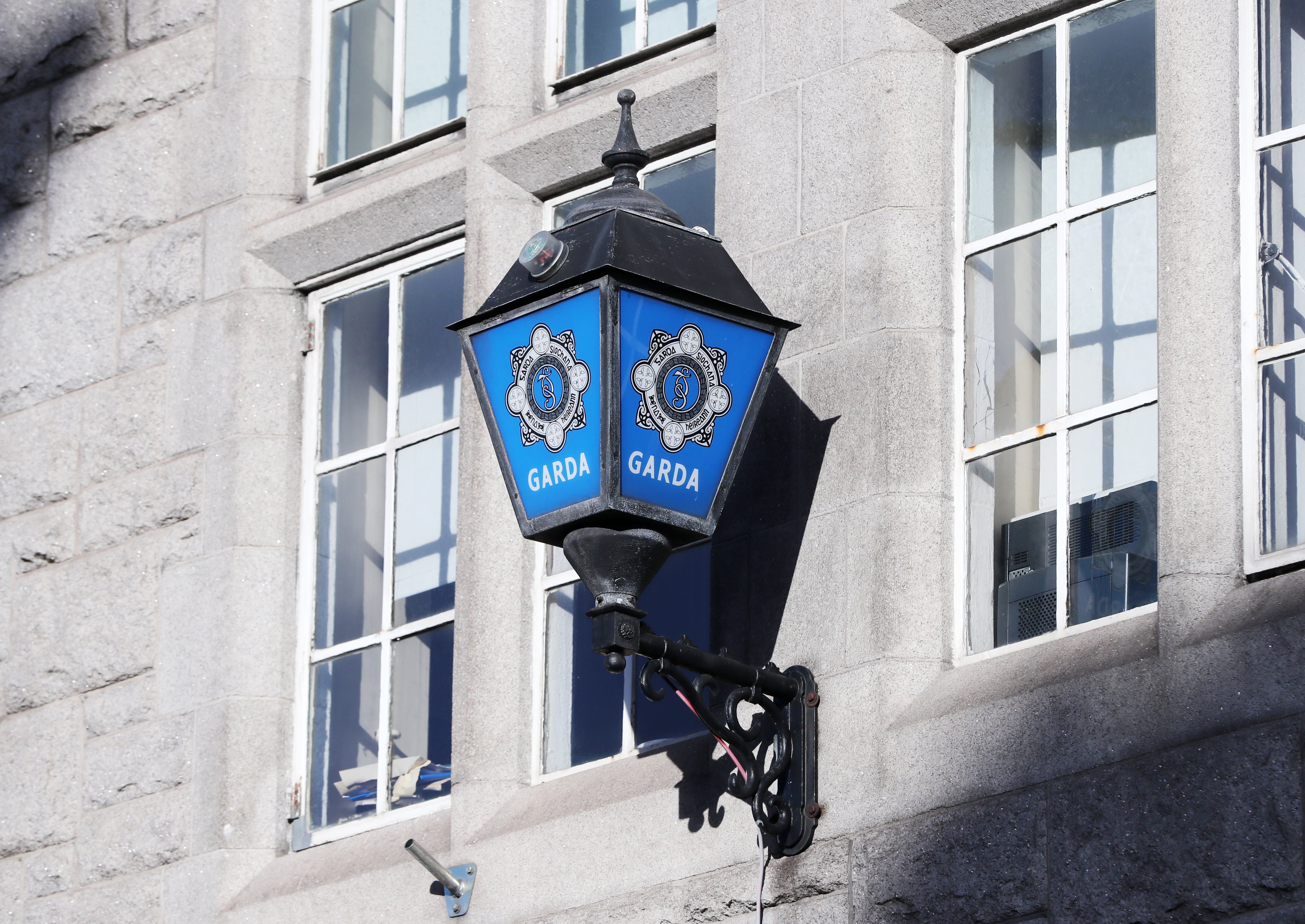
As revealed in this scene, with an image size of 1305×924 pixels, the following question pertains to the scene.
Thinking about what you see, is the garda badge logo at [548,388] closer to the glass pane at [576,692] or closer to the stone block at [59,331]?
the glass pane at [576,692]

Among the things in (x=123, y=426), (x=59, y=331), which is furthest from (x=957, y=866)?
(x=59, y=331)

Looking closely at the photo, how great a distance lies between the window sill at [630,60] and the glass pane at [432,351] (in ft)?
1.87

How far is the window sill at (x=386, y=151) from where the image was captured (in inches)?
292

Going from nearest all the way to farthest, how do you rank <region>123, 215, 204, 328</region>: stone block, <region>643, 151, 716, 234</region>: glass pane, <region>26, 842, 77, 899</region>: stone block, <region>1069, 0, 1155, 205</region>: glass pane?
<region>1069, 0, 1155, 205</region>: glass pane
<region>643, 151, 716, 234</region>: glass pane
<region>26, 842, 77, 899</region>: stone block
<region>123, 215, 204, 328</region>: stone block

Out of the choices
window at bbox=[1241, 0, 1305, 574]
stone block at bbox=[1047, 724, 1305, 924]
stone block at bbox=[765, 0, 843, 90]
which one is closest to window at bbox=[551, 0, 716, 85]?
stone block at bbox=[765, 0, 843, 90]

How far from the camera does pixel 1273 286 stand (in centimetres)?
542

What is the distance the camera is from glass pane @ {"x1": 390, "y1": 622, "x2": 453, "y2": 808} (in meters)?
6.84

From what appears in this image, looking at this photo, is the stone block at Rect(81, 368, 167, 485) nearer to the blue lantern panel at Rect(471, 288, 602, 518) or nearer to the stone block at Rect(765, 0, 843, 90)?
the stone block at Rect(765, 0, 843, 90)

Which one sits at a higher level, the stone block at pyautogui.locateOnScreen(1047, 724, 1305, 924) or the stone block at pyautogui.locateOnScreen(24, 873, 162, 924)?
the stone block at pyautogui.locateOnScreen(24, 873, 162, 924)

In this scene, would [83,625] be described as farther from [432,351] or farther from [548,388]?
[548,388]

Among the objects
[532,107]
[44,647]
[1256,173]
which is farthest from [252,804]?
[1256,173]

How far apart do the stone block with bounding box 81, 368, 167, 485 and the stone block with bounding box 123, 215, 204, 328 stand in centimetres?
20

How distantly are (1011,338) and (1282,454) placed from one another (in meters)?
0.89

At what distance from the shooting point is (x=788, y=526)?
599 cm
